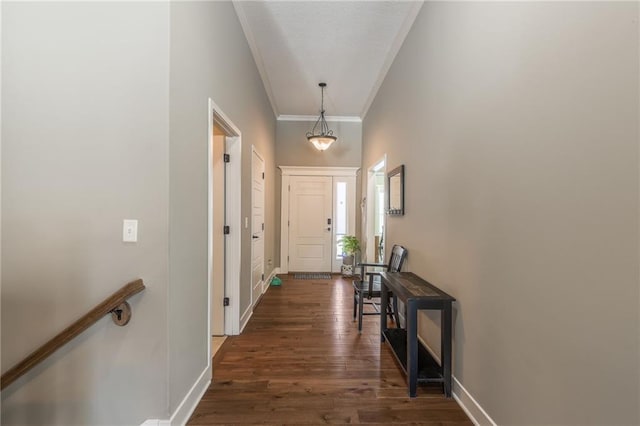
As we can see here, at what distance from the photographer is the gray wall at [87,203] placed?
4.69ft

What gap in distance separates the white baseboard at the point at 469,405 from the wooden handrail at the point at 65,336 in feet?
6.54

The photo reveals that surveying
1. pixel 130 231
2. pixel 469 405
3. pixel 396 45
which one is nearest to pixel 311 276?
pixel 469 405

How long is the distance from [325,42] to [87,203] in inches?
108

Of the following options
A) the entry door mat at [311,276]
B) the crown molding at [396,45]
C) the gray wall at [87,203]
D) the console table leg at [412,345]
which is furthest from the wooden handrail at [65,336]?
the entry door mat at [311,276]

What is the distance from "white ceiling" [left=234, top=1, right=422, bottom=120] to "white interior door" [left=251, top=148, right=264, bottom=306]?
47.0 inches

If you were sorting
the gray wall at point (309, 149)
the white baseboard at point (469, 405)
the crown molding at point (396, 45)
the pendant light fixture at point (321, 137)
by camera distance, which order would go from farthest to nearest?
the gray wall at point (309, 149) < the pendant light fixture at point (321, 137) < the crown molding at point (396, 45) < the white baseboard at point (469, 405)

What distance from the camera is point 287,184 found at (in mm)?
5492

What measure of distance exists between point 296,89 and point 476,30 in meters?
3.02

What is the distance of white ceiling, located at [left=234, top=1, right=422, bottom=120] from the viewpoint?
252 cm

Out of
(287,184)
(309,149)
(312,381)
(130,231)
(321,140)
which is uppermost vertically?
(309,149)

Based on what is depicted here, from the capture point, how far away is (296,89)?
4223 mm

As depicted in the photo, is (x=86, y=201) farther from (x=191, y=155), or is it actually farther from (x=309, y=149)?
(x=309, y=149)

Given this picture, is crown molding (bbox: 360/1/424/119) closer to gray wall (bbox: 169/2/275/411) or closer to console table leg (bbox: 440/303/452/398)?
gray wall (bbox: 169/2/275/411)

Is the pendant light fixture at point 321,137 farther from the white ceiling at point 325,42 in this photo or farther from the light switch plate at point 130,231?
the light switch plate at point 130,231
